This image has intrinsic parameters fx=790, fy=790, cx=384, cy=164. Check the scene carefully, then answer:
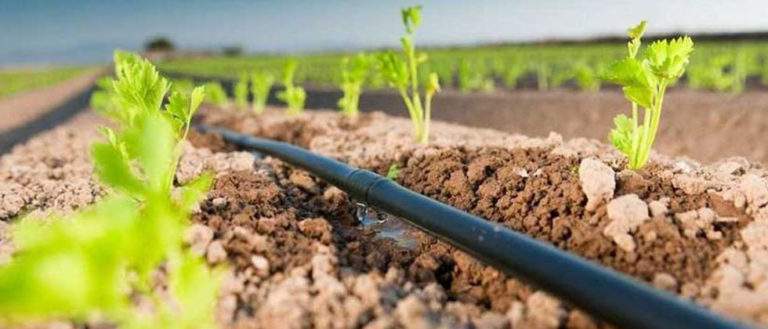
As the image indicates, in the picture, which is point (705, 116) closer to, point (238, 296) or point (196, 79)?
point (238, 296)

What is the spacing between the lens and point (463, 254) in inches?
107

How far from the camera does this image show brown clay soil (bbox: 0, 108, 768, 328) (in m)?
2.06

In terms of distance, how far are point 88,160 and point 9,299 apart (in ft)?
14.3

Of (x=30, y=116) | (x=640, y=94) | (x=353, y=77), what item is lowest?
(x=30, y=116)

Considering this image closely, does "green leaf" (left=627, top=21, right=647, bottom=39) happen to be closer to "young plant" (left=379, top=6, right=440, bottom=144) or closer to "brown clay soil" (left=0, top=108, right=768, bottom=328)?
"brown clay soil" (left=0, top=108, right=768, bottom=328)

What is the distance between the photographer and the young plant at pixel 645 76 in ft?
9.99

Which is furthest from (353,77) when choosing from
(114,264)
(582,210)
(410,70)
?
(114,264)

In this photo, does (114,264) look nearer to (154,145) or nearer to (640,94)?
(154,145)

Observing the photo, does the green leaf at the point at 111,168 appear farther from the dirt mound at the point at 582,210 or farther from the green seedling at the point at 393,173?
the green seedling at the point at 393,173

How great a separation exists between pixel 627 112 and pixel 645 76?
5403mm

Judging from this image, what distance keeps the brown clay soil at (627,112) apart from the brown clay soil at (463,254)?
3.23 metres

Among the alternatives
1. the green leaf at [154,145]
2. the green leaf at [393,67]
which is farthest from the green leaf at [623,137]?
the green leaf at [154,145]

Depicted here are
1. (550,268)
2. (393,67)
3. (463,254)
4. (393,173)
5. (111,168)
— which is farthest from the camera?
(393,67)

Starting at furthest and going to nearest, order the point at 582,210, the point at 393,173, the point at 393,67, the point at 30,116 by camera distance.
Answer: the point at 30,116, the point at 393,67, the point at 393,173, the point at 582,210
